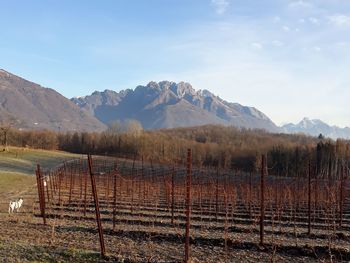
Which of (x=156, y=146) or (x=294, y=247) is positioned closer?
(x=294, y=247)

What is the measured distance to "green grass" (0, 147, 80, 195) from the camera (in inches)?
1346

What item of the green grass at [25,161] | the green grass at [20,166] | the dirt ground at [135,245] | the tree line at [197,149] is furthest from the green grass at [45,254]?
the tree line at [197,149]

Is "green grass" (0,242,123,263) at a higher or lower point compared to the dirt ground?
higher

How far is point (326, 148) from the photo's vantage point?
69938 mm

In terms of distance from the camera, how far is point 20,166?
2143 inches

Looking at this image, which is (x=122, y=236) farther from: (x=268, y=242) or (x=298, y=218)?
(x=298, y=218)

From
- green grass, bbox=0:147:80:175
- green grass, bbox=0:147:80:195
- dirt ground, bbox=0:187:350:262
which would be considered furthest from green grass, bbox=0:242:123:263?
green grass, bbox=0:147:80:175

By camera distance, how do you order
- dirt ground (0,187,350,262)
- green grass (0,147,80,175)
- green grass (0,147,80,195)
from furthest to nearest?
1. green grass (0,147,80,175)
2. green grass (0,147,80,195)
3. dirt ground (0,187,350,262)

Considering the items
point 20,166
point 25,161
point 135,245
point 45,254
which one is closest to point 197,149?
point 25,161

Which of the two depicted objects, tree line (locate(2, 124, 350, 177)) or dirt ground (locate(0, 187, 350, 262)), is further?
tree line (locate(2, 124, 350, 177))

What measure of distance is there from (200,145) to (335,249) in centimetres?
8231

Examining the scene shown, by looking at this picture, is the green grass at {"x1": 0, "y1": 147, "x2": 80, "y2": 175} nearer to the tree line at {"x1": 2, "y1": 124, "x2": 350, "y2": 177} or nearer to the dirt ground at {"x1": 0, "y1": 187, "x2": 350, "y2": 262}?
the tree line at {"x1": 2, "y1": 124, "x2": 350, "y2": 177}

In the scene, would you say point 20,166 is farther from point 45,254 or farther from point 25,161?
point 45,254

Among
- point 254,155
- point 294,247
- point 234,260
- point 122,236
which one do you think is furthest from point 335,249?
point 254,155
